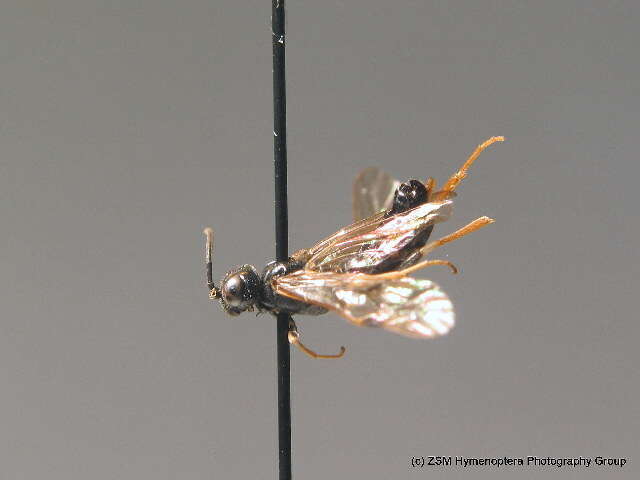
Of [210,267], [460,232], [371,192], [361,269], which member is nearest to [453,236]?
[460,232]

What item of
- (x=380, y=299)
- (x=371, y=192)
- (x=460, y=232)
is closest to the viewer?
(x=380, y=299)

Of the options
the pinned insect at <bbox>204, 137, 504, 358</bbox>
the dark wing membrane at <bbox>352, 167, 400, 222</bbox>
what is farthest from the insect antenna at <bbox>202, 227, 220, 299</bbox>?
the dark wing membrane at <bbox>352, 167, 400, 222</bbox>

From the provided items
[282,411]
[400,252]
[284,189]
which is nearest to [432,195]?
[400,252]

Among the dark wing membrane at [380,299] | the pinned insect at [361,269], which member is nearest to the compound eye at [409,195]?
the pinned insect at [361,269]

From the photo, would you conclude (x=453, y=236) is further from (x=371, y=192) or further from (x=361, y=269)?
(x=371, y=192)

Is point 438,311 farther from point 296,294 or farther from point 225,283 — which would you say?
point 225,283

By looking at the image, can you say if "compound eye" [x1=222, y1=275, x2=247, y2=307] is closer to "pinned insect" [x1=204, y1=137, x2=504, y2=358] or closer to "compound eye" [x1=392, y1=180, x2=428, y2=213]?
"pinned insect" [x1=204, y1=137, x2=504, y2=358]
